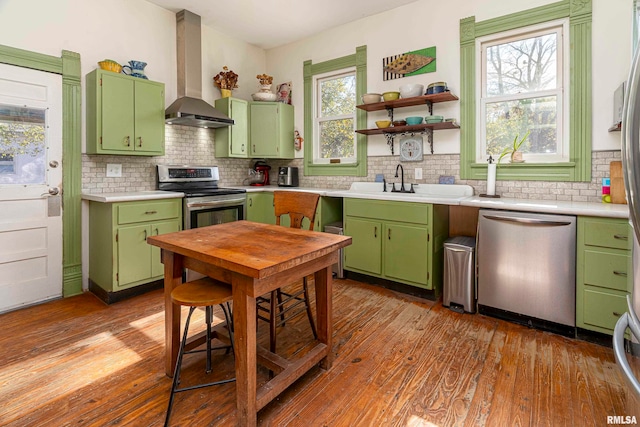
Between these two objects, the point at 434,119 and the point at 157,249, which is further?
the point at 434,119

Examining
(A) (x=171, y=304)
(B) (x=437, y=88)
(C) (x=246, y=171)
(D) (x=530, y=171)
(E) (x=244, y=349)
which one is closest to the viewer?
(E) (x=244, y=349)

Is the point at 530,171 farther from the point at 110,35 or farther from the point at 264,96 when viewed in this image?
the point at 110,35

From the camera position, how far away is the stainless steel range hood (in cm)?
397

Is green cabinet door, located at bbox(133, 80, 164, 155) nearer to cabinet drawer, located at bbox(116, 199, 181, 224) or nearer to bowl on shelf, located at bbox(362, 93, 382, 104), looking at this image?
cabinet drawer, located at bbox(116, 199, 181, 224)

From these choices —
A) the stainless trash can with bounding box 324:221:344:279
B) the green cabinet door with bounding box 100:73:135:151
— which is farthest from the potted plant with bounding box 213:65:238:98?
the stainless trash can with bounding box 324:221:344:279

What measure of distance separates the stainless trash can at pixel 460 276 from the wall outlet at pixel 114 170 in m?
3.47

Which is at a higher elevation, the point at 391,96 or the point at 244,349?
the point at 391,96

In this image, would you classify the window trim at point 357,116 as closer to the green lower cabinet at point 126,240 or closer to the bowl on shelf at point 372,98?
the bowl on shelf at point 372,98

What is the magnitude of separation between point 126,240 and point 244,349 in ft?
7.41

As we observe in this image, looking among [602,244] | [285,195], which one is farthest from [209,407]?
[602,244]

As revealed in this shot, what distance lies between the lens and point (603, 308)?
2.34 meters

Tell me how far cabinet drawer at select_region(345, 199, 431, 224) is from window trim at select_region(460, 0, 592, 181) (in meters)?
0.85

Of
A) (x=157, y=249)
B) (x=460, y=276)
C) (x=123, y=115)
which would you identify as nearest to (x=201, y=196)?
(x=157, y=249)

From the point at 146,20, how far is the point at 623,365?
484 cm
